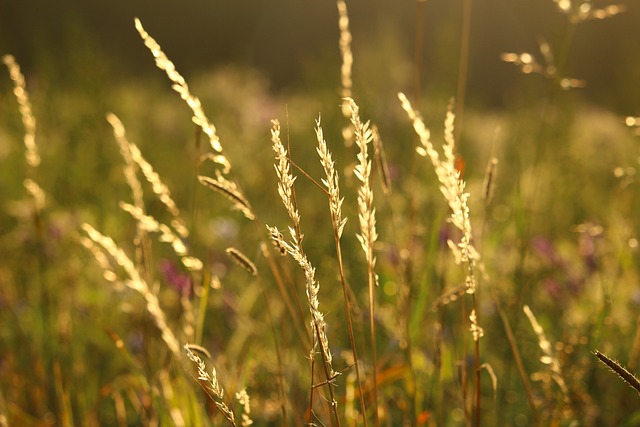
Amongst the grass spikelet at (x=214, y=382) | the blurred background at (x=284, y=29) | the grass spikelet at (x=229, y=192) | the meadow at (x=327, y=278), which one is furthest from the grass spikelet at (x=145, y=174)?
the blurred background at (x=284, y=29)

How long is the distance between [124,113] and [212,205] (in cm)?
168

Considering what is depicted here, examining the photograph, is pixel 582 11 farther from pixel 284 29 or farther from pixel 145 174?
pixel 284 29

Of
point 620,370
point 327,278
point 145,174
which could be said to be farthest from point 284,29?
point 620,370

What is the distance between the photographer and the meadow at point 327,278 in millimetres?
972

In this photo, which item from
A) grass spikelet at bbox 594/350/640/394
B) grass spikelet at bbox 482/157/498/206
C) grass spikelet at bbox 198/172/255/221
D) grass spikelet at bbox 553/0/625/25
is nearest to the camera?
grass spikelet at bbox 594/350/640/394

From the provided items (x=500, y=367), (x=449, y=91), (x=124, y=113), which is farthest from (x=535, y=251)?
(x=124, y=113)

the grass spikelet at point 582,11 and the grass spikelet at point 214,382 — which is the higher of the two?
the grass spikelet at point 582,11

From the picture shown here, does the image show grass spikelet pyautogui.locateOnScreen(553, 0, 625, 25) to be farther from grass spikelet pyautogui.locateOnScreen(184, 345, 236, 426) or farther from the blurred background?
the blurred background

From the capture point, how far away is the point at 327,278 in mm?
1924

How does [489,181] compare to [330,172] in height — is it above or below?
below

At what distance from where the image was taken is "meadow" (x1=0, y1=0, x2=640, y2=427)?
3.19 feet

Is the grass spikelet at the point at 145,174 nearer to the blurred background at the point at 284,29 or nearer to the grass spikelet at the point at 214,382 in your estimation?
the grass spikelet at the point at 214,382

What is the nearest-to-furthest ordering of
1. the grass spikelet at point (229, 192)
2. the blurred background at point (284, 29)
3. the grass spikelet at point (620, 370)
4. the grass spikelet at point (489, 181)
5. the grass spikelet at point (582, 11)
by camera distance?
1. the grass spikelet at point (620, 370)
2. the grass spikelet at point (229, 192)
3. the grass spikelet at point (489, 181)
4. the grass spikelet at point (582, 11)
5. the blurred background at point (284, 29)

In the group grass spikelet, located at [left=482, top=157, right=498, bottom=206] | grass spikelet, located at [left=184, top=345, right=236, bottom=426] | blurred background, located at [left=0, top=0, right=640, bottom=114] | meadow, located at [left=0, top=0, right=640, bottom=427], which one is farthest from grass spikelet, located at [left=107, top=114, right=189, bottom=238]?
blurred background, located at [left=0, top=0, right=640, bottom=114]
